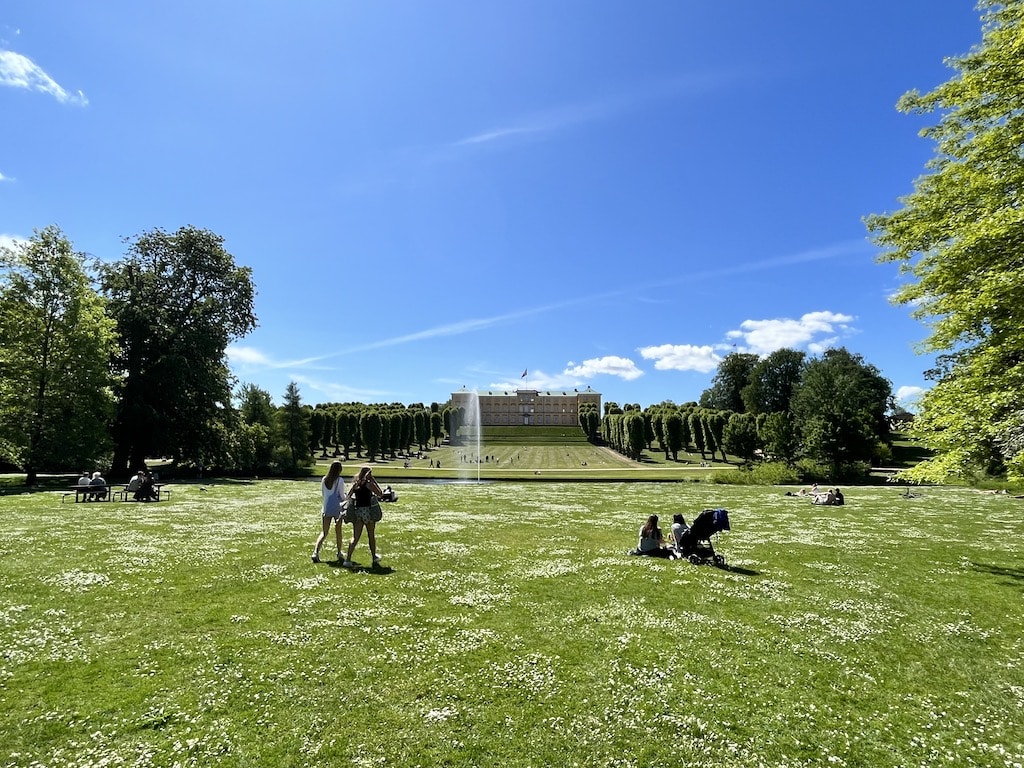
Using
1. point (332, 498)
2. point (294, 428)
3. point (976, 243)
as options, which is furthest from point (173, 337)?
point (976, 243)

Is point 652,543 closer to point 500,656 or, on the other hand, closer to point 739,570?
point 739,570

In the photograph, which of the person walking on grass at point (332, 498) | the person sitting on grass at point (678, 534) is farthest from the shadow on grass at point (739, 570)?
the person walking on grass at point (332, 498)

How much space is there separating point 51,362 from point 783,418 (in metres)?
63.2

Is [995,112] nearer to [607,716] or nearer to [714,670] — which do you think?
[714,670]

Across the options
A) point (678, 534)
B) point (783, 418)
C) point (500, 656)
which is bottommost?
point (500, 656)

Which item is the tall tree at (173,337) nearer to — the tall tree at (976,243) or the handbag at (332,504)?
the handbag at (332,504)

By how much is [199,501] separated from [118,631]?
19.2 m

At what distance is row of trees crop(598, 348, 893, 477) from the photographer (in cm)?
4916

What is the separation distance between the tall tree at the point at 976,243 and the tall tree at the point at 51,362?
4169 cm

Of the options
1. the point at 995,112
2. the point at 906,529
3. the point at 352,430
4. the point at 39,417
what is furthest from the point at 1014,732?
the point at 352,430

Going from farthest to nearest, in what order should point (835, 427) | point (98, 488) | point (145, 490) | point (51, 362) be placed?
point (835, 427)
point (51, 362)
point (145, 490)
point (98, 488)

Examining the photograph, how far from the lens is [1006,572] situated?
12.5m

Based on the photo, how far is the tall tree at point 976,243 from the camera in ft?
37.3

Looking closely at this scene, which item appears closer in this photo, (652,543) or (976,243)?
(976,243)
